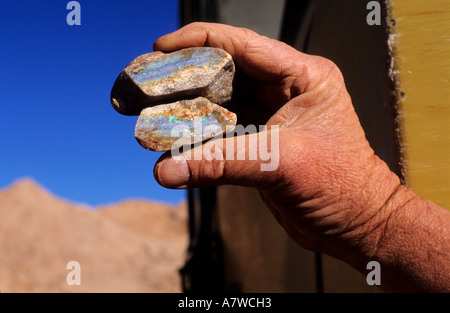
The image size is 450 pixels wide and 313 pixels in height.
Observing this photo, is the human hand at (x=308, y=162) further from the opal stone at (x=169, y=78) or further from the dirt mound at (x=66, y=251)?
the dirt mound at (x=66, y=251)

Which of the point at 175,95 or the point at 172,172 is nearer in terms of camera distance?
the point at 172,172

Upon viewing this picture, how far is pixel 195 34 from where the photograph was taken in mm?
1318

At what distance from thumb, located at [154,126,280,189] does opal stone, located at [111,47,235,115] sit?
19cm

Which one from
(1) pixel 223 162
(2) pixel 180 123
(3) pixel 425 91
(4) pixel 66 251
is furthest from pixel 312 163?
(4) pixel 66 251

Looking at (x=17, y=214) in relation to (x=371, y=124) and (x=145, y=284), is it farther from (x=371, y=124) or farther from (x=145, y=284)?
(x=371, y=124)

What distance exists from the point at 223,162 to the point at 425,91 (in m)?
0.84

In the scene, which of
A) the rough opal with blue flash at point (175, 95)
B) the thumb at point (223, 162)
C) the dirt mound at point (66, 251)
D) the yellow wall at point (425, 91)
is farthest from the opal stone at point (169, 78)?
the dirt mound at point (66, 251)

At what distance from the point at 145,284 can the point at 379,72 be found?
938 cm

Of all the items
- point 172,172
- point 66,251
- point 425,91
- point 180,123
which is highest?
point 425,91

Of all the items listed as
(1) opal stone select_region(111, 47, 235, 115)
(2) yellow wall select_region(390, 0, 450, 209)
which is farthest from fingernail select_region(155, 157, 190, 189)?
→ (2) yellow wall select_region(390, 0, 450, 209)

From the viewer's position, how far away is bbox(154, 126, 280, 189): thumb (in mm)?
1151

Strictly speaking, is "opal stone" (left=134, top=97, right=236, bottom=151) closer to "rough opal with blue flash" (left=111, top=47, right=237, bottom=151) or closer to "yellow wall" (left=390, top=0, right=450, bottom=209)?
"rough opal with blue flash" (left=111, top=47, right=237, bottom=151)

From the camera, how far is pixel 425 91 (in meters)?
1.47

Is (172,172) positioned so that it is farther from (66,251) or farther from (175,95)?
(66,251)
